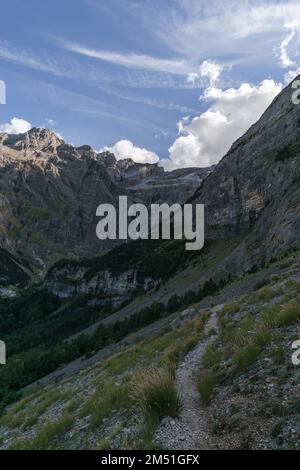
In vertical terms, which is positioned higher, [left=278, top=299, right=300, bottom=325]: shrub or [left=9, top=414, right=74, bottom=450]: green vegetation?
[left=278, top=299, right=300, bottom=325]: shrub

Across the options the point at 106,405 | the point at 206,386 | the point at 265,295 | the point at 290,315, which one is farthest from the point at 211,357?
the point at 265,295

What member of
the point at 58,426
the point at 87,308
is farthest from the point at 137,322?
the point at 87,308

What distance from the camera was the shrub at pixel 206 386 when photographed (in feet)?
42.0

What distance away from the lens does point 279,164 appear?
100625 mm

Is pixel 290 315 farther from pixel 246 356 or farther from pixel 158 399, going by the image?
pixel 158 399

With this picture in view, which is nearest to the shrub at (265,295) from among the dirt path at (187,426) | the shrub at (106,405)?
the dirt path at (187,426)

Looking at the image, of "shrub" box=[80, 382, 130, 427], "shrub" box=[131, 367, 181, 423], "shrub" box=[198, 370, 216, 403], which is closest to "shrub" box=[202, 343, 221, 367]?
Answer: "shrub" box=[198, 370, 216, 403]

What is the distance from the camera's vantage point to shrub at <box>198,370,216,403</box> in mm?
12790

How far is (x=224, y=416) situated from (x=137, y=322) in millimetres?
73272

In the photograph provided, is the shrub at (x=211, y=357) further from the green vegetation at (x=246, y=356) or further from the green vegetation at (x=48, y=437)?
the green vegetation at (x=48, y=437)

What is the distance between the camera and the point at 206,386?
13.3 m

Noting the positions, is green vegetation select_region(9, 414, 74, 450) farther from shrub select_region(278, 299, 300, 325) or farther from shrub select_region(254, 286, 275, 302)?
shrub select_region(254, 286, 275, 302)
